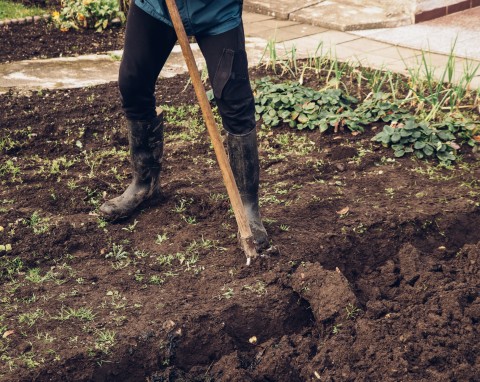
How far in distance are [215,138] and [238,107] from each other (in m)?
0.20

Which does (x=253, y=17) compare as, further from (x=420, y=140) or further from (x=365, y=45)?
(x=420, y=140)

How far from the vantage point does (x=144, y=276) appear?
11.4 feet

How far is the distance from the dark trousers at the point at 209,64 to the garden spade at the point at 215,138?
10 cm

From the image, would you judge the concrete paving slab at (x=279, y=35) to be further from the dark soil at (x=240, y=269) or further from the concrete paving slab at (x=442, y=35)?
the dark soil at (x=240, y=269)

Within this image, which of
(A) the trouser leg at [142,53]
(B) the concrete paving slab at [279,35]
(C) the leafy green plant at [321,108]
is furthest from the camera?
(B) the concrete paving slab at [279,35]

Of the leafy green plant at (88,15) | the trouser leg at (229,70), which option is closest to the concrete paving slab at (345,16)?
the leafy green plant at (88,15)

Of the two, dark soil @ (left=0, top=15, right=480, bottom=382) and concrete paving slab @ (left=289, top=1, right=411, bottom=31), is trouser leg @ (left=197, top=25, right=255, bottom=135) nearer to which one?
dark soil @ (left=0, top=15, right=480, bottom=382)

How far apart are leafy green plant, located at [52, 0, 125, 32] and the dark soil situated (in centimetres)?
272

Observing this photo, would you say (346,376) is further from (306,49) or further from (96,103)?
(306,49)

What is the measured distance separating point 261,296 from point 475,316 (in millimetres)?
855

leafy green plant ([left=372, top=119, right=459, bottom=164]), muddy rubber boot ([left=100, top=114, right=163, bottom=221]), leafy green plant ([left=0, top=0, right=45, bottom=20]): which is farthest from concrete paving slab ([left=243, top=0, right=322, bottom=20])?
muddy rubber boot ([left=100, top=114, right=163, bottom=221])

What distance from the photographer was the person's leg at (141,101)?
341cm

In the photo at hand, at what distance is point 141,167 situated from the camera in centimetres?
396

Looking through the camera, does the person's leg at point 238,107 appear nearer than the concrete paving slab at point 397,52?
Yes
